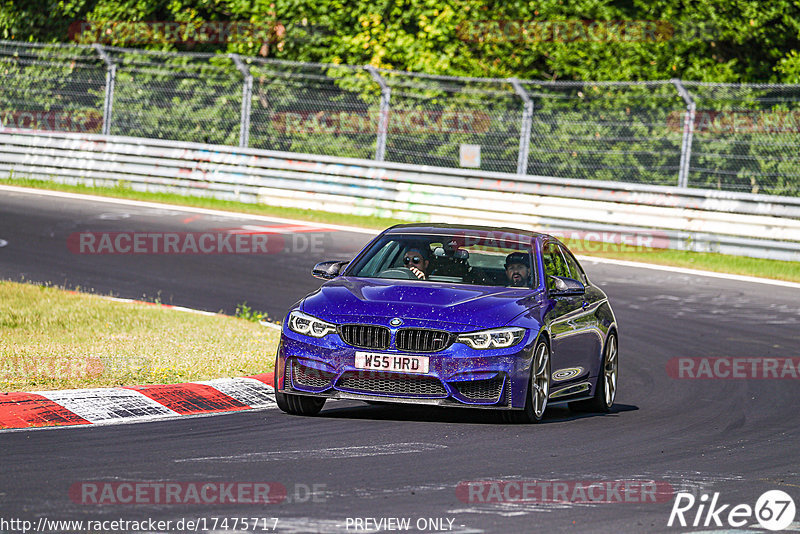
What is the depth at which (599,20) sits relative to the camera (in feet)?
97.0

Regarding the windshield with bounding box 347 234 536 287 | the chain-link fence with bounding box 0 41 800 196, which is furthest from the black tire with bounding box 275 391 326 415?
the chain-link fence with bounding box 0 41 800 196

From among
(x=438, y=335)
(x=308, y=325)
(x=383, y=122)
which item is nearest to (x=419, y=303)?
(x=438, y=335)

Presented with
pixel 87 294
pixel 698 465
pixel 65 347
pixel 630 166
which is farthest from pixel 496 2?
pixel 698 465

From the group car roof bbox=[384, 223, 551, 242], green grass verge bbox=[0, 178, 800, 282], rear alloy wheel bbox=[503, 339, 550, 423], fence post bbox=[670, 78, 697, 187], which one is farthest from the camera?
fence post bbox=[670, 78, 697, 187]

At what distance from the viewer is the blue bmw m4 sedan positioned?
909cm

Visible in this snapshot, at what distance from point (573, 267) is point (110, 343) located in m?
4.10

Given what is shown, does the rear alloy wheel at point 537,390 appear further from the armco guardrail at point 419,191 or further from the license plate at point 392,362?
the armco guardrail at point 419,191

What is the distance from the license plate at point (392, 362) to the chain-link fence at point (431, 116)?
13138 millimetres

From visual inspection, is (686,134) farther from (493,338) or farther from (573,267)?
(493,338)

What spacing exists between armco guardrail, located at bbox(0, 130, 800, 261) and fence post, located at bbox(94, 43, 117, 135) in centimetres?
46

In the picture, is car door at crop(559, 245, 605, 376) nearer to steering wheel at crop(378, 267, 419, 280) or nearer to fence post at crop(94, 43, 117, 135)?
steering wheel at crop(378, 267, 419, 280)

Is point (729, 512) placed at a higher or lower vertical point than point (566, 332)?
lower

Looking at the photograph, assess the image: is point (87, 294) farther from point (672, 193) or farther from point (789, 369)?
point (672, 193)

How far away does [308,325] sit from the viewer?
30.7 ft
